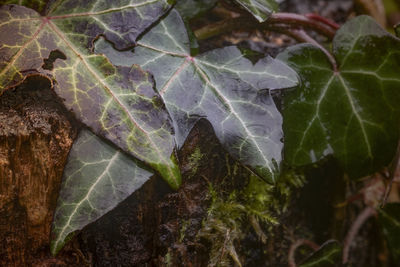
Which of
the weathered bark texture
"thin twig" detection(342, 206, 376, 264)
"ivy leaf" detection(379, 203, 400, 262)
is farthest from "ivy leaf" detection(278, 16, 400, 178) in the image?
the weathered bark texture

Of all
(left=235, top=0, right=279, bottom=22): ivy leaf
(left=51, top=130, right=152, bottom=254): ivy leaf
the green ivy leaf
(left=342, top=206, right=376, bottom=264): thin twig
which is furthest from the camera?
(left=342, top=206, right=376, bottom=264): thin twig

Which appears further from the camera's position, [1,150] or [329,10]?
[329,10]

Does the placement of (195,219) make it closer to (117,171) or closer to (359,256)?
(117,171)

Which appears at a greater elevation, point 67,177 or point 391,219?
point 67,177

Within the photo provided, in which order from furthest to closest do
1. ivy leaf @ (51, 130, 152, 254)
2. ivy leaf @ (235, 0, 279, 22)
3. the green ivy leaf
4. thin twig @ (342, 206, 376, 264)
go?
thin twig @ (342, 206, 376, 264), the green ivy leaf, ivy leaf @ (235, 0, 279, 22), ivy leaf @ (51, 130, 152, 254)

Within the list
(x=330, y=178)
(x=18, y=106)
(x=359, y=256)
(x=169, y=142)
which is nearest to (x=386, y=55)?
(x=330, y=178)

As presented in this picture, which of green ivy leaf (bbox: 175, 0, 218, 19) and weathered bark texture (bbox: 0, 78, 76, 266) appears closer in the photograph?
weathered bark texture (bbox: 0, 78, 76, 266)

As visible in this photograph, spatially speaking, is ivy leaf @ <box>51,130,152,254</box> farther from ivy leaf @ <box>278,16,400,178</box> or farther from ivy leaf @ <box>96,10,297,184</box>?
→ ivy leaf @ <box>278,16,400,178</box>

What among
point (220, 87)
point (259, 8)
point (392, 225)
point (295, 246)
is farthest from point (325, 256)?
point (259, 8)

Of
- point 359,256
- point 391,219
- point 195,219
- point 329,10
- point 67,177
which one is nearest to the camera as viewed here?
point 67,177
